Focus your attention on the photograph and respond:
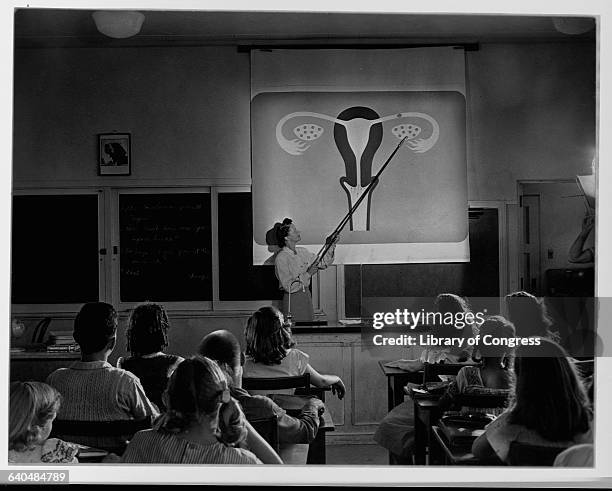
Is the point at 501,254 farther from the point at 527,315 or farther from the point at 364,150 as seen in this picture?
the point at 364,150

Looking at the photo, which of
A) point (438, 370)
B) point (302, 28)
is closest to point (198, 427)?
point (438, 370)

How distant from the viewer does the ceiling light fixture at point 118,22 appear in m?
3.29

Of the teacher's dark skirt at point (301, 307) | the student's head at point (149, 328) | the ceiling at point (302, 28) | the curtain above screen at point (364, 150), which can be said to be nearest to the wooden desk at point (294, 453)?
the teacher's dark skirt at point (301, 307)

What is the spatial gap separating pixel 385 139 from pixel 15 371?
164 centimetres

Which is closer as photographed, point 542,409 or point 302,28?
point 542,409

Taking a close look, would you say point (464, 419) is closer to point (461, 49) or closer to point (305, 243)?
point (305, 243)

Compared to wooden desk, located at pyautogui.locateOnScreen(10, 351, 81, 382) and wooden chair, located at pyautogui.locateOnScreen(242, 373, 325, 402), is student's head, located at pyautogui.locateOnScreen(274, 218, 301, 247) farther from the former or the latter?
wooden desk, located at pyautogui.locateOnScreen(10, 351, 81, 382)

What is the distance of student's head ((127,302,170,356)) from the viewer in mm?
3299

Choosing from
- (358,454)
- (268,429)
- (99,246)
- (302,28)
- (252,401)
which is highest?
(302,28)

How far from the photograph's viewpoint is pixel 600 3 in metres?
3.29

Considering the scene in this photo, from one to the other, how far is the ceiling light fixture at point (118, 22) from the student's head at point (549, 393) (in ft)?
6.17

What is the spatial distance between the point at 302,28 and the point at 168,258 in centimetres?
101

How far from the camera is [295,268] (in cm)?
329

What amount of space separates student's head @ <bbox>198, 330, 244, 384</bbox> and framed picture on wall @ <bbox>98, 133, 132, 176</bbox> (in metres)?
0.72
